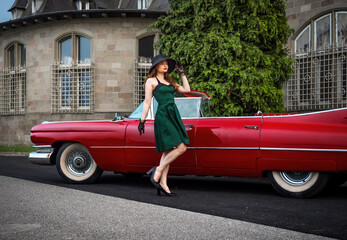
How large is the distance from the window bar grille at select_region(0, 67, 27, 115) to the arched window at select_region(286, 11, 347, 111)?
1292 cm

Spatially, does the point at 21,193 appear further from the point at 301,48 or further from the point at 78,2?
the point at 78,2

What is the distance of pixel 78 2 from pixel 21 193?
16.5 metres

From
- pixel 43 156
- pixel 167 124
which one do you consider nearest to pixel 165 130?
pixel 167 124

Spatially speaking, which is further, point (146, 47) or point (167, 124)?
Answer: point (146, 47)

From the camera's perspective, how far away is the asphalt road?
4.06 m

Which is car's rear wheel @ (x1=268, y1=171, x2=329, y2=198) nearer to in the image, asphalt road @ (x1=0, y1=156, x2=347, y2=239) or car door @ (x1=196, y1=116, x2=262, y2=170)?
asphalt road @ (x1=0, y1=156, x2=347, y2=239)

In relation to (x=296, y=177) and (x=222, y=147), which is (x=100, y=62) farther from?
(x=296, y=177)

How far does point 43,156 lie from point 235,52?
213 inches

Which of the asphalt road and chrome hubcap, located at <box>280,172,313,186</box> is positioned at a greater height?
chrome hubcap, located at <box>280,172,313,186</box>

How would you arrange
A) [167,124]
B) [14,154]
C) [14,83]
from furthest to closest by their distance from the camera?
[14,83], [14,154], [167,124]

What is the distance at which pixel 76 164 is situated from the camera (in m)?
6.86

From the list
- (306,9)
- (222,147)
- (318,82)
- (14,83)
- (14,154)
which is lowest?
(14,154)

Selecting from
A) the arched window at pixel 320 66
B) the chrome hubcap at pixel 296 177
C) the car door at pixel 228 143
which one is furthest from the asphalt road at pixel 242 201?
the arched window at pixel 320 66

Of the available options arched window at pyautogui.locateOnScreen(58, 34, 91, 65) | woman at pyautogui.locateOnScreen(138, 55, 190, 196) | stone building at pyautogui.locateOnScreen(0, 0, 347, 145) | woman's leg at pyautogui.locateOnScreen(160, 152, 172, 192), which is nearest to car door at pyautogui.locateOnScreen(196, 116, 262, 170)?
woman at pyautogui.locateOnScreen(138, 55, 190, 196)
